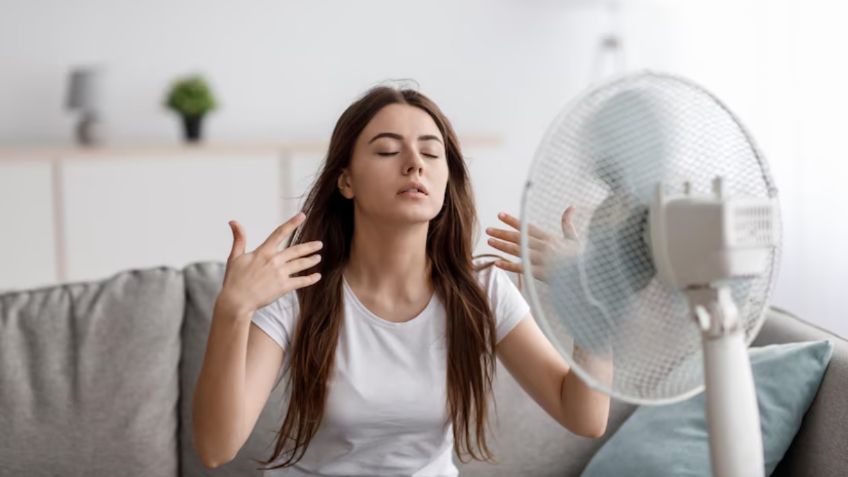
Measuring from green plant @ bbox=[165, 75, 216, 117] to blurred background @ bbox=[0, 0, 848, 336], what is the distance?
1.0 inches

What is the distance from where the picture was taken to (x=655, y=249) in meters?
1.07

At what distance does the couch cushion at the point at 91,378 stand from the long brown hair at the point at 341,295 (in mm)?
342

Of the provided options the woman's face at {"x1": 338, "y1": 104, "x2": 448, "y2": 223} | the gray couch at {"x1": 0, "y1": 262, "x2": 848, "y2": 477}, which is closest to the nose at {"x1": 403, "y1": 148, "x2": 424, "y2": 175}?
the woman's face at {"x1": 338, "y1": 104, "x2": 448, "y2": 223}

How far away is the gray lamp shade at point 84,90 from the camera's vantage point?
4207 millimetres

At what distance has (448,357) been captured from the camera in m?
1.72

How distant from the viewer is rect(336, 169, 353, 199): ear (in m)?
1.71

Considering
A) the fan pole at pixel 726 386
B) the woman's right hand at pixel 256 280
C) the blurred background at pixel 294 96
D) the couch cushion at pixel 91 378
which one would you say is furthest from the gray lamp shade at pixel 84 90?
the fan pole at pixel 726 386

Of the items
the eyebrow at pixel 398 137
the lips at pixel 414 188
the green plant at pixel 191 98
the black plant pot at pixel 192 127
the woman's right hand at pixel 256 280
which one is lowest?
the woman's right hand at pixel 256 280

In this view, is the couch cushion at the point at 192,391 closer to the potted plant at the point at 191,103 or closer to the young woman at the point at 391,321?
the young woman at the point at 391,321

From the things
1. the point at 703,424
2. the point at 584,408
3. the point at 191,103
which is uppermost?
the point at 191,103

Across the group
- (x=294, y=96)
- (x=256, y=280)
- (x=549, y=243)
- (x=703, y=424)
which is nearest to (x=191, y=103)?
(x=294, y=96)

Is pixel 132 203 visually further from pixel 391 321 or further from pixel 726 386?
pixel 726 386

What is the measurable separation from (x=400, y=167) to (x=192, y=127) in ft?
9.37

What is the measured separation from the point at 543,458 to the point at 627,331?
1.01m
